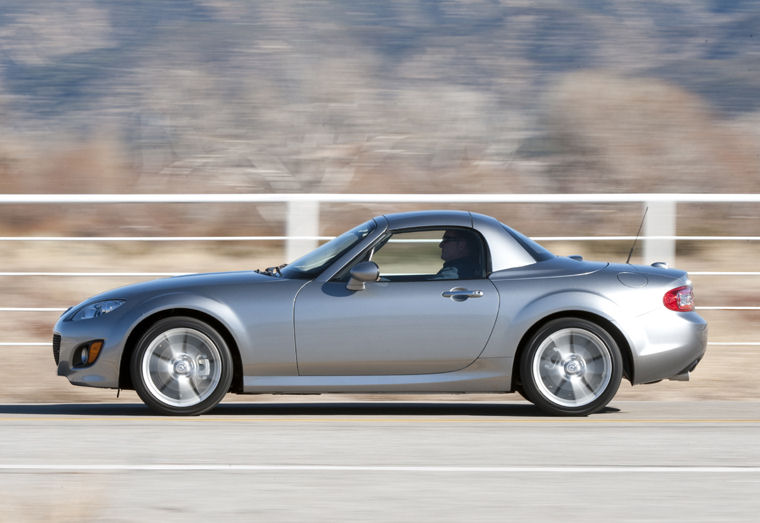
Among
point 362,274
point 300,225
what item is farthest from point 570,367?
point 300,225

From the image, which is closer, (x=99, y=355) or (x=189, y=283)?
(x=99, y=355)

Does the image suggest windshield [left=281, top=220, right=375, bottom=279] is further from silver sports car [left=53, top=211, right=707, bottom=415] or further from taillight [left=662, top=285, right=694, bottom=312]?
taillight [left=662, top=285, right=694, bottom=312]

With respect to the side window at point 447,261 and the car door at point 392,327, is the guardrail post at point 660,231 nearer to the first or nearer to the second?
the side window at point 447,261

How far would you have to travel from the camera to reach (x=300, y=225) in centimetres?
1177

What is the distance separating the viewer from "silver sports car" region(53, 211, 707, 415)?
8.54 metres

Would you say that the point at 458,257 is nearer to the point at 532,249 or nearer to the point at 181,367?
the point at 532,249

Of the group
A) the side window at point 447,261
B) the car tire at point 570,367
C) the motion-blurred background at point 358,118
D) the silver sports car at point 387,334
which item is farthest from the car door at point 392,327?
the motion-blurred background at point 358,118

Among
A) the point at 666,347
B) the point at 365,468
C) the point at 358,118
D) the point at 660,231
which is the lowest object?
the point at 365,468

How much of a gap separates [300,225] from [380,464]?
514 cm

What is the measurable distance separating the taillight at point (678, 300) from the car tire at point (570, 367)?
0.47 meters

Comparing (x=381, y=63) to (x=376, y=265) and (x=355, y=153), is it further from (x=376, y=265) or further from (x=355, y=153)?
(x=376, y=265)

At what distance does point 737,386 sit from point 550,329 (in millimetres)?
3111

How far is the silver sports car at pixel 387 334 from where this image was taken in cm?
854

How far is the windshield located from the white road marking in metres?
2.20
